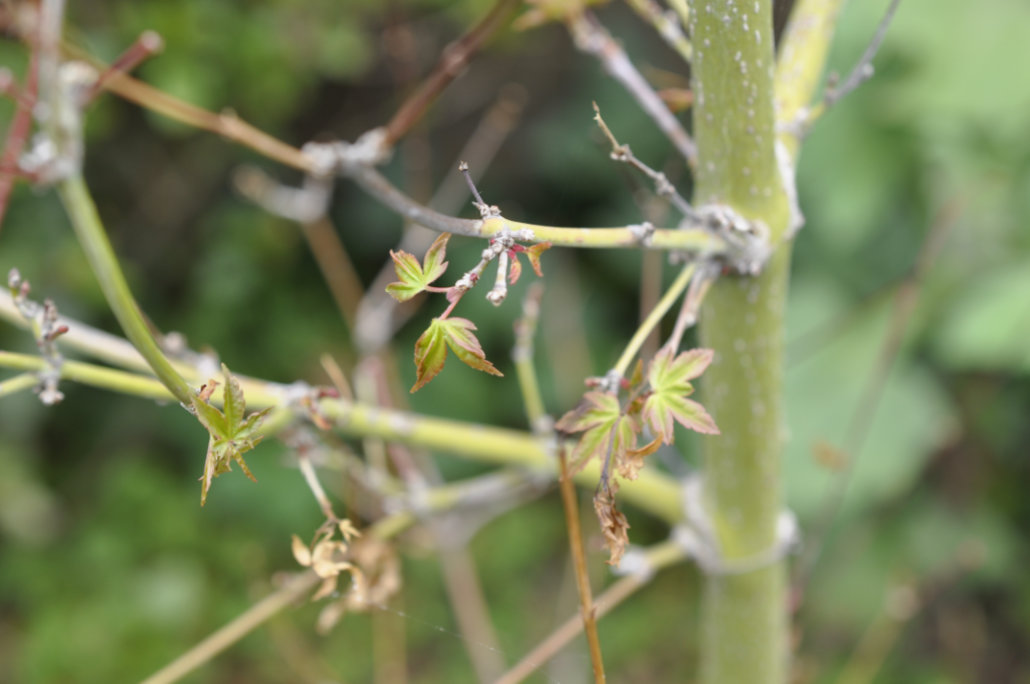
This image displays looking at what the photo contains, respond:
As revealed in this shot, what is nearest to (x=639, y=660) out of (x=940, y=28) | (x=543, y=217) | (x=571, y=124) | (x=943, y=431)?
(x=943, y=431)

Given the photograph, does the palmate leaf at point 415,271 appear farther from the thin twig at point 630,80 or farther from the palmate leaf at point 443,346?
the thin twig at point 630,80

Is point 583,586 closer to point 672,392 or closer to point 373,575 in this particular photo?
point 672,392

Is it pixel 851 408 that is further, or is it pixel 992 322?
pixel 851 408

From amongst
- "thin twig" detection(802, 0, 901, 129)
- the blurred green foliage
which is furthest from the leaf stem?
the blurred green foliage

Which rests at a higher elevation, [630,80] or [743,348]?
[630,80]

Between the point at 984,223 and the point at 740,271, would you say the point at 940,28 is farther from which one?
the point at 740,271

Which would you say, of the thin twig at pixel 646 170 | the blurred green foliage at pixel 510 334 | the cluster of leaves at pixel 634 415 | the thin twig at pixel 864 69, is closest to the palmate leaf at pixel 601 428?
the cluster of leaves at pixel 634 415

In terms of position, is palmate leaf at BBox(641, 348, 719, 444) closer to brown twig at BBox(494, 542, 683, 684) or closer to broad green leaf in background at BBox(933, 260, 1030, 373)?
brown twig at BBox(494, 542, 683, 684)

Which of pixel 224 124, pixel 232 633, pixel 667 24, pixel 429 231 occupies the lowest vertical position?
pixel 232 633

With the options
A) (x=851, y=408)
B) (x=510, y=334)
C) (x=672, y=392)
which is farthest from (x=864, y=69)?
(x=510, y=334)
